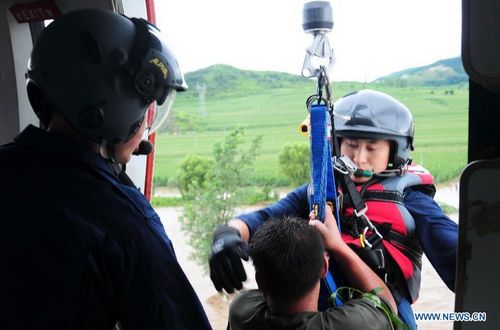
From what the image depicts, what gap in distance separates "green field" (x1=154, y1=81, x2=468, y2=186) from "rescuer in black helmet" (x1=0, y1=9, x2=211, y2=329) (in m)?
4.70

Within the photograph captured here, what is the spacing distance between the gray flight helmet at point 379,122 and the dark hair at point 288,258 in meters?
0.49

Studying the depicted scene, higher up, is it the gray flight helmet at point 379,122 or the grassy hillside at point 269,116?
the gray flight helmet at point 379,122

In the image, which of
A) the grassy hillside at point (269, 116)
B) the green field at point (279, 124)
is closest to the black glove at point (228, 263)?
the green field at point (279, 124)

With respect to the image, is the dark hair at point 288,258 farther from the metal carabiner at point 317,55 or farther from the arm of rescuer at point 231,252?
the metal carabiner at point 317,55

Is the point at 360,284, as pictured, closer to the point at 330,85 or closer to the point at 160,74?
the point at 330,85

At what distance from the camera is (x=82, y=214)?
1.22 m

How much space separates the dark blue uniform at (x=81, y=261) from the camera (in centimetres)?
119

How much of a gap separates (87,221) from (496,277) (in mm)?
761

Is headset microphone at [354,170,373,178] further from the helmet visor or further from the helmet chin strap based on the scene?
the helmet chin strap

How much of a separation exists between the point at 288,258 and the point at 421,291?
4530 mm

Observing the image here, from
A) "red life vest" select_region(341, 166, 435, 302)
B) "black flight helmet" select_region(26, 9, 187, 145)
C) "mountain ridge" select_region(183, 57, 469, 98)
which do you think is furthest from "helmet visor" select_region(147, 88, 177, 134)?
"mountain ridge" select_region(183, 57, 469, 98)

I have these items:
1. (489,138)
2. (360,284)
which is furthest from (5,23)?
(489,138)

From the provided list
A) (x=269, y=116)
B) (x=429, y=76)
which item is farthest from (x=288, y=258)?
(x=269, y=116)

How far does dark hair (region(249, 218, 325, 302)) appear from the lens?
1540 mm
